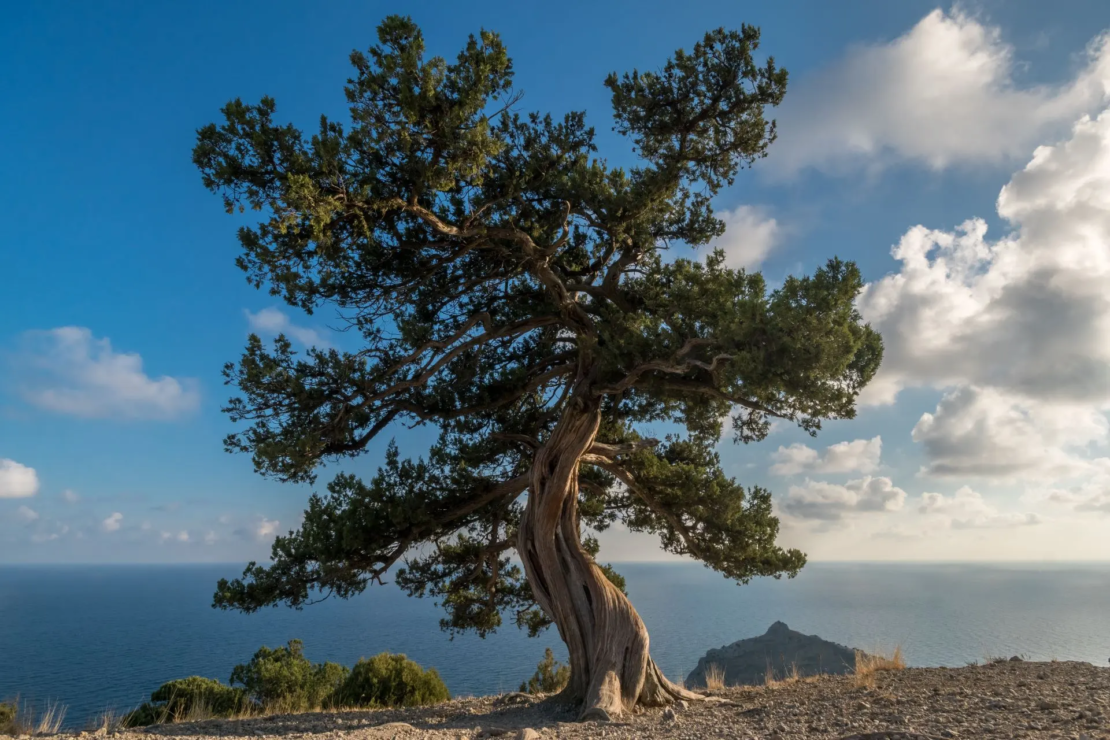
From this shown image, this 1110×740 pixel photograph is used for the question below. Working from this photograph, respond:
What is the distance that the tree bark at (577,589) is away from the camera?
27.2 feet

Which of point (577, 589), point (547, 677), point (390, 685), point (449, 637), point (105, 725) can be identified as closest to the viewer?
point (105, 725)

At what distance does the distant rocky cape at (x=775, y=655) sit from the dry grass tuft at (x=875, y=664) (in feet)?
44.2

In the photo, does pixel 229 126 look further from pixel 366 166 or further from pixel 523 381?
pixel 523 381

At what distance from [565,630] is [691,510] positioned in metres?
2.45

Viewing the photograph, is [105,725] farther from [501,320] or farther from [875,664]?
[875,664]

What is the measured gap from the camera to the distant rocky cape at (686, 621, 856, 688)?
78.0 ft

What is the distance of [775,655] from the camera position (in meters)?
25.2

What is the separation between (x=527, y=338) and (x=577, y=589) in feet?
12.3

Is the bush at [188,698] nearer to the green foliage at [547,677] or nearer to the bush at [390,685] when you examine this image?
the bush at [390,685]

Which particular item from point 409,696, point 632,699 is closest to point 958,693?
point 632,699

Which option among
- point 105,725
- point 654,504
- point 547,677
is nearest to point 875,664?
point 654,504

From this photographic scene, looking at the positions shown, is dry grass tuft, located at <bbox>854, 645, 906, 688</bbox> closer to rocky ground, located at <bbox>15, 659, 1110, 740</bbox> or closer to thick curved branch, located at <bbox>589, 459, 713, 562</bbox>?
rocky ground, located at <bbox>15, 659, 1110, 740</bbox>

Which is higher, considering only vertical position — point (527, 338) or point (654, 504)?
point (527, 338)

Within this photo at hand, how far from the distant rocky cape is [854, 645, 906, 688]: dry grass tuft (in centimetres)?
1347
